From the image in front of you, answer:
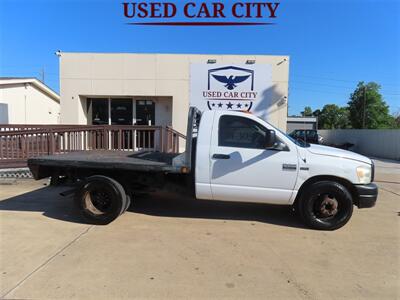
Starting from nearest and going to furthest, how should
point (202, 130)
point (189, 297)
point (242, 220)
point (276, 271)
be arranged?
point (189, 297), point (276, 271), point (202, 130), point (242, 220)

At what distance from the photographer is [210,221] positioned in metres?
6.27

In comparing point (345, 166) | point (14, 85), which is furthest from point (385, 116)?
point (345, 166)

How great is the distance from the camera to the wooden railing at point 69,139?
32.3ft

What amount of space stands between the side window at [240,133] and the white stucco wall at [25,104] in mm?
17404

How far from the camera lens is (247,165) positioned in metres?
5.78

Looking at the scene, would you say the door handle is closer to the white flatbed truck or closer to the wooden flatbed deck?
the white flatbed truck

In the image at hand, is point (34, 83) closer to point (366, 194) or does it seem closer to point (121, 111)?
point (121, 111)

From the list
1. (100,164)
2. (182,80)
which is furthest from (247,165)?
(182,80)

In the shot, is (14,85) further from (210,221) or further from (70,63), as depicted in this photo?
(210,221)

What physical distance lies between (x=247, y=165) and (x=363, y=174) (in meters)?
1.86

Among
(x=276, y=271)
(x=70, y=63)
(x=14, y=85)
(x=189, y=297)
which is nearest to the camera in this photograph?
(x=189, y=297)

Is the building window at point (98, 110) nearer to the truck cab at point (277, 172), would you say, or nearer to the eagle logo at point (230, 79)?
the eagle logo at point (230, 79)

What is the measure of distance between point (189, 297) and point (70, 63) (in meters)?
14.1

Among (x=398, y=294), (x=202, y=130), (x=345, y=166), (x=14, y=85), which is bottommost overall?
(x=398, y=294)
